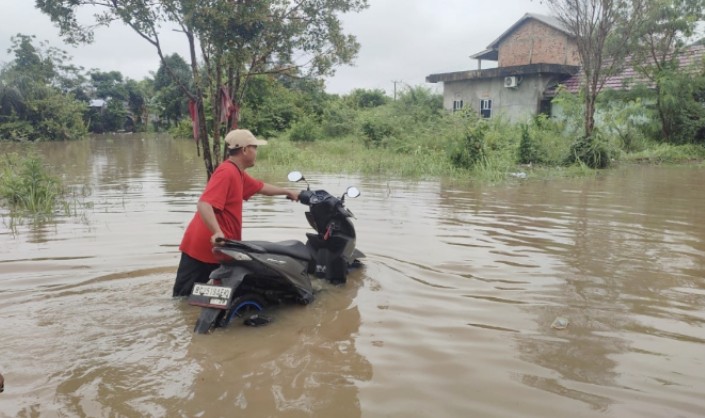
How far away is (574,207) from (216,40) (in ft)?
19.2

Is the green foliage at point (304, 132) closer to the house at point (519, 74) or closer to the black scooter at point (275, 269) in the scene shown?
the house at point (519, 74)

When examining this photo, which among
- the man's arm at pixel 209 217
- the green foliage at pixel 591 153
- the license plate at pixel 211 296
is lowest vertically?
the license plate at pixel 211 296

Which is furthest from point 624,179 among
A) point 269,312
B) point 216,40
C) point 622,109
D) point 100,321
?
point 100,321

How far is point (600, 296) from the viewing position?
4.25 meters

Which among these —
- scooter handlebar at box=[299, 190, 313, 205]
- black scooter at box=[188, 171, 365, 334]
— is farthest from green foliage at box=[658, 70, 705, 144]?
scooter handlebar at box=[299, 190, 313, 205]

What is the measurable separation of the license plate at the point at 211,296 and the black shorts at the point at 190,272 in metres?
0.61

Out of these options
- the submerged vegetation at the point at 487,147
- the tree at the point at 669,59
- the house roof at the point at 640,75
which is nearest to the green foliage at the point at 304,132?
the submerged vegetation at the point at 487,147

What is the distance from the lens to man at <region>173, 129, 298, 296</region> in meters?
3.81

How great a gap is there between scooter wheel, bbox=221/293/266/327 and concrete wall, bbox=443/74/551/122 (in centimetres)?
1866

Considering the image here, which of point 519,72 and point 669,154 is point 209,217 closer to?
point 669,154

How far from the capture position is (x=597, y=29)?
1569 cm

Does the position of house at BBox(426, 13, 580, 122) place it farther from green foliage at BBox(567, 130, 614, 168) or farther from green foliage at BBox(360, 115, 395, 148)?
green foliage at BBox(567, 130, 614, 168)

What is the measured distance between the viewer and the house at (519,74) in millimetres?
22953

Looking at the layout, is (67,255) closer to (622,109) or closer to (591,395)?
(591,395)
